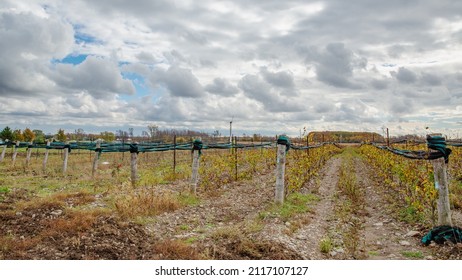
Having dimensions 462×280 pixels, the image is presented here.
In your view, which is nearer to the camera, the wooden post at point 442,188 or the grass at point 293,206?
the wooden post at point 442,188

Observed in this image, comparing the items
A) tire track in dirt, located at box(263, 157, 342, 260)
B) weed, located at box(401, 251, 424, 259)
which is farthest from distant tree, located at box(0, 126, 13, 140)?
weed, located at box(401, 251, 424, 259)

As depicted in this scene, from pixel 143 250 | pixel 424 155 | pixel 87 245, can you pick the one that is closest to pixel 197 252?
pixel 143 250

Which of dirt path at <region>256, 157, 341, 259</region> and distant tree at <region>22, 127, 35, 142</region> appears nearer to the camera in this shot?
dirt path at <region>256, 157, 341, 259</region>

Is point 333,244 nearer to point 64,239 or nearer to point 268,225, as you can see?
point 268,225

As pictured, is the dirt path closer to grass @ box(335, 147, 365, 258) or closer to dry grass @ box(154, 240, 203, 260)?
grass @ box(335, 147, 365, 258)

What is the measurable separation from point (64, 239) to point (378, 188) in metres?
10.4

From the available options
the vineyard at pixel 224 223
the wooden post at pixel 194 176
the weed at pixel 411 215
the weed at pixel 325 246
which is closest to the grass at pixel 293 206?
the vineyard at pixel 224 223

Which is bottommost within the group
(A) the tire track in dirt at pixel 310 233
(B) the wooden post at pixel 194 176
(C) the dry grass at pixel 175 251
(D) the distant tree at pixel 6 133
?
(A) the tire track in dirt at pixel 310 233

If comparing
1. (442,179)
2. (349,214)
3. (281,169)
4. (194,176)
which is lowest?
(349,214)

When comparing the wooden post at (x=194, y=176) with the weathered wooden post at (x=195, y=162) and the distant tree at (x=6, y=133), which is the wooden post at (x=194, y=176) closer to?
the weathered wooden post at (x=195, y=162)

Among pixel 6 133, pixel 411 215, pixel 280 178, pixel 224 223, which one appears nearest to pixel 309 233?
pixel 224 223

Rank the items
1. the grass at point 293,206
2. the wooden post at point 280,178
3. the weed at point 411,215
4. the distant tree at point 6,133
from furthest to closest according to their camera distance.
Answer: the distant tree at point 6,133, the wooden post at point 280,178, the grass at point 293,206, the weed at point 411,215

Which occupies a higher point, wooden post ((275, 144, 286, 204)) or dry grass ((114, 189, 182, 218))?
wooden post ((275, 144, 286, 204))

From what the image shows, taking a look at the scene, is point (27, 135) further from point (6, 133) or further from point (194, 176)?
point (194, 176)
